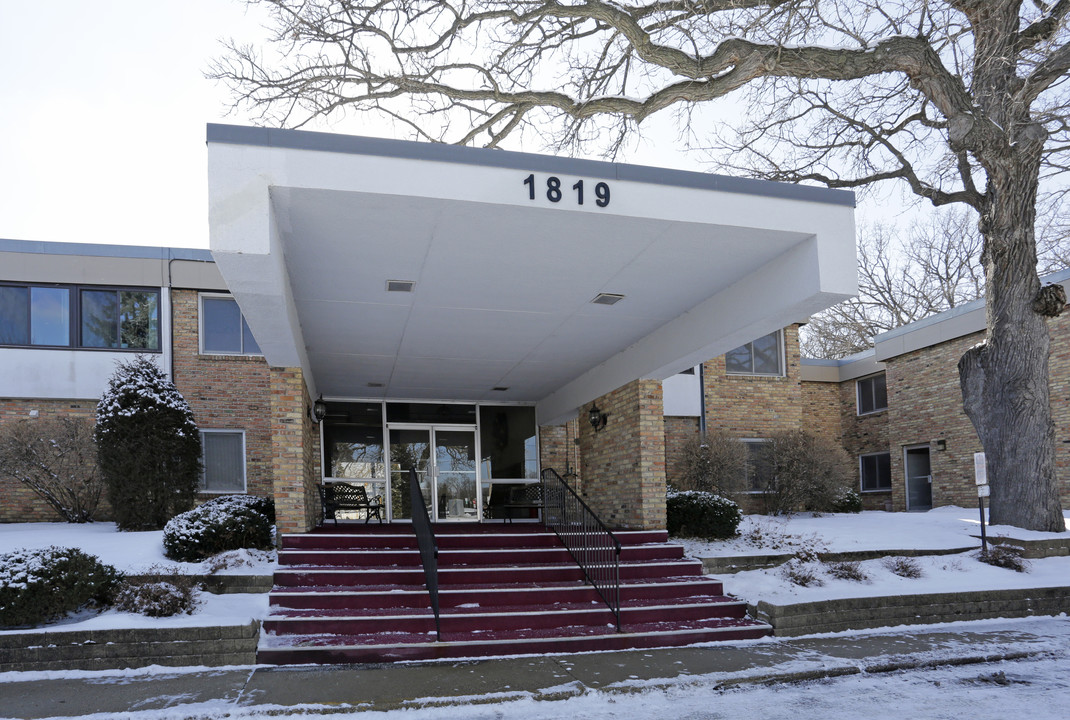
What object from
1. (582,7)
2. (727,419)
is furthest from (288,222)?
(727,419)

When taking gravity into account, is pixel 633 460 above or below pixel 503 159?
below

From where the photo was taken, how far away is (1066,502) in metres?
14.2

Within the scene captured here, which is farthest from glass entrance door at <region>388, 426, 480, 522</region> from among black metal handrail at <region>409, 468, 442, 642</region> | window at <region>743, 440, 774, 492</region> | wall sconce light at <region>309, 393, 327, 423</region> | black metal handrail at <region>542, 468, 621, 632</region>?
black metal handrail at <region>409, 468, 442, 642</region>

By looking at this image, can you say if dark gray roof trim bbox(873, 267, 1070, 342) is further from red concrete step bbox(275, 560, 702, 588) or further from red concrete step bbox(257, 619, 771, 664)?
red concrete step bbox(257, 619, 771, 664)

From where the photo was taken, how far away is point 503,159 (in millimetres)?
6164

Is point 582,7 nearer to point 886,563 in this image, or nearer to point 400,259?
point 400,259

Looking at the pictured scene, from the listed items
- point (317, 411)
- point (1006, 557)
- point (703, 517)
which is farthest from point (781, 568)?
point (317, 411)

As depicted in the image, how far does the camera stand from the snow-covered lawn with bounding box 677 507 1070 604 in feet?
27.5

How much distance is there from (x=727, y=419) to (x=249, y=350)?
10823 mm

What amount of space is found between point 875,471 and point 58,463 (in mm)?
19002

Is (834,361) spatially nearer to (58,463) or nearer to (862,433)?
(862,433)

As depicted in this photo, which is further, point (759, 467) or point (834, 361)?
point (834, 361)

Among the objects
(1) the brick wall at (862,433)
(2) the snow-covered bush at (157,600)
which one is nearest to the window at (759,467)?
(1) the brick wall at (862,433)

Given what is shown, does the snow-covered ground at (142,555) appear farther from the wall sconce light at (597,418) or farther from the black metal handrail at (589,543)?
the wall sconce light at (597,418)
